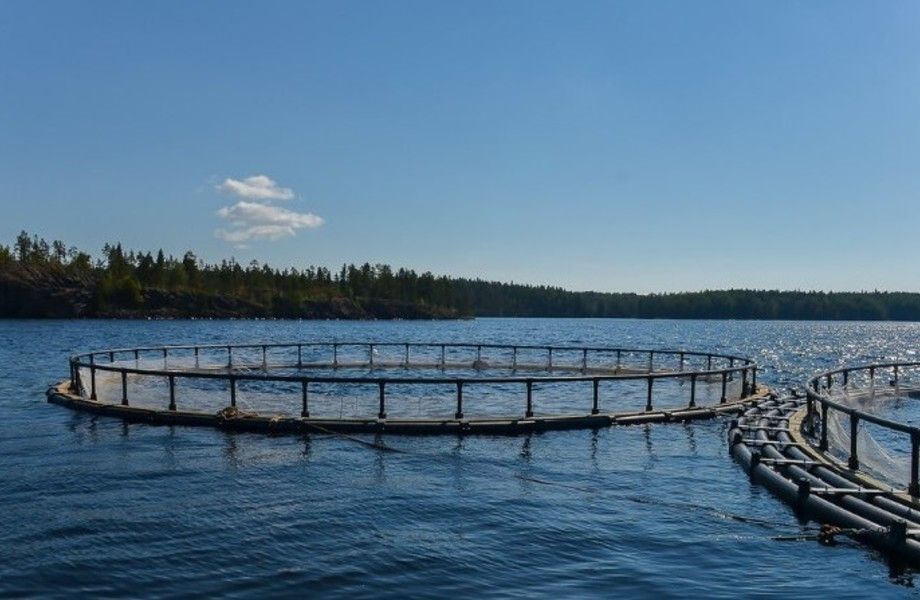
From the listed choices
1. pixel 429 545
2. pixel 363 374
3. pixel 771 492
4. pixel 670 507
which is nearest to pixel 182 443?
pixel 429 545

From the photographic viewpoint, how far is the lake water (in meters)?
11.1

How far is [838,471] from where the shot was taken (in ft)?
56.0

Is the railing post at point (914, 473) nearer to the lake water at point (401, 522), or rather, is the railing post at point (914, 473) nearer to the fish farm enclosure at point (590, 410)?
the fish farm enclosure at point (590, 410)

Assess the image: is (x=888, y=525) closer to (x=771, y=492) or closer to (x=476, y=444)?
(x=771, y=492)

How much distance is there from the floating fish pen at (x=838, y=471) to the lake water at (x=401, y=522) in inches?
16.6

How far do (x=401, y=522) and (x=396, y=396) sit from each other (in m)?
23.4

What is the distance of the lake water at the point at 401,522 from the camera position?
11.1m

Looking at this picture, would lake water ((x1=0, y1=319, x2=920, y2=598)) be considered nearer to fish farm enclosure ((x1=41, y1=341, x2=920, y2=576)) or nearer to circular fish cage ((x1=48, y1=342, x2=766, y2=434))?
fish farm enclosure ((x1=41, y1=341, x2=920, y2=576))

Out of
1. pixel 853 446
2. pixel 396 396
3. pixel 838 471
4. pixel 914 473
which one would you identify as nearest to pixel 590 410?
pixel 396 396

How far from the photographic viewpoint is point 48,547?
12.3m

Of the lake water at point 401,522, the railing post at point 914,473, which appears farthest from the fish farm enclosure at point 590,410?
the lake water at point 401,522

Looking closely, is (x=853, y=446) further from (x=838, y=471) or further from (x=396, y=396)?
(x=396, y=396)

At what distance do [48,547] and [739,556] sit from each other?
Result: 10.6m

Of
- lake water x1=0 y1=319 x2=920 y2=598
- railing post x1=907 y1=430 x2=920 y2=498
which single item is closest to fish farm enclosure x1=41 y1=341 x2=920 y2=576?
railing post x1=907 y1=430 x2=920 y2=498
